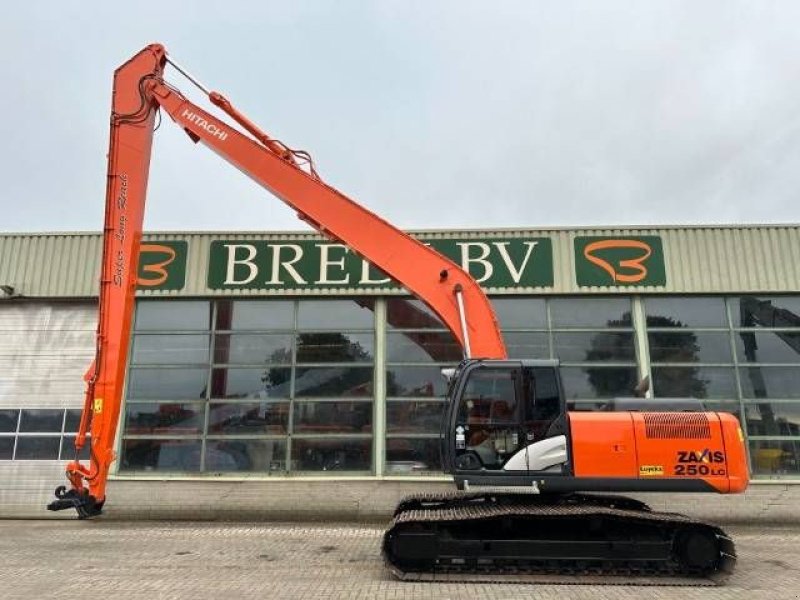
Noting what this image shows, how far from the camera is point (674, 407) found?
8.70m

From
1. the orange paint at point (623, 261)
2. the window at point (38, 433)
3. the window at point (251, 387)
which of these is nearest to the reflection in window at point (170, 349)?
the window at point (251, 387)

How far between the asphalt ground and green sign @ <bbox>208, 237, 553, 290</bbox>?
5.09m

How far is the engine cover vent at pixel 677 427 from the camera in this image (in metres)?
8.03

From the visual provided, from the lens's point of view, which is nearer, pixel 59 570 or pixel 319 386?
pixel 59 570

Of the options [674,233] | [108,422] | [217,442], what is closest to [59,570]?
[108,422]

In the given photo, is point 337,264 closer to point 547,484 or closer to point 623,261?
point 623,261

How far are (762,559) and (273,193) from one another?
31.3 feet

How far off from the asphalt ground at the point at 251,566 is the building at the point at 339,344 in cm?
172

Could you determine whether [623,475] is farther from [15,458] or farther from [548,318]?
[15,458]

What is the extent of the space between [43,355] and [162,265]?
11.2 feet

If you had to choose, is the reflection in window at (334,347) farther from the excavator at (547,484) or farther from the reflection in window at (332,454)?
the excavator at (547,484)

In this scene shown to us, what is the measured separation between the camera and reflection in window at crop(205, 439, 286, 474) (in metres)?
13.4

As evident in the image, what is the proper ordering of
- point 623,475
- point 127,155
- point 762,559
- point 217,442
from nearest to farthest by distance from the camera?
point 623,475 < point 762,559 < point 127,155 < point 217,442

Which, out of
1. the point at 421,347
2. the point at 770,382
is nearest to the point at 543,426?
the point at 421,347
